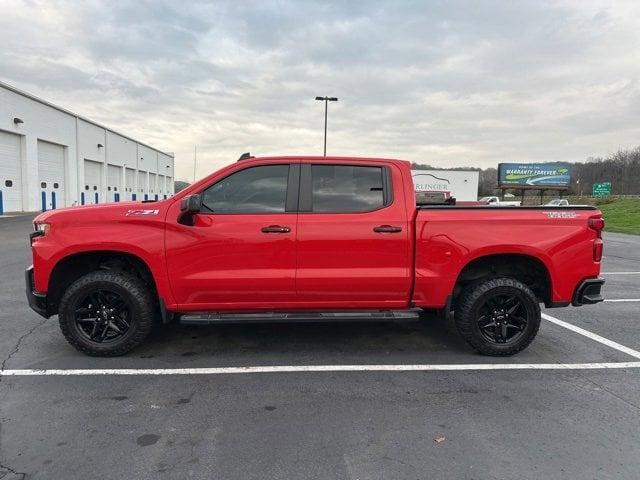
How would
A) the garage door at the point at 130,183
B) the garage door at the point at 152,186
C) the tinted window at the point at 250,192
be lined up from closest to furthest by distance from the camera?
1. the tinted window at the point at 250,192
2. the garage door at the point at 130,183
3. the garage door at the point at 152,186

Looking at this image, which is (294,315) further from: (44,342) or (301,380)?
(44,342)

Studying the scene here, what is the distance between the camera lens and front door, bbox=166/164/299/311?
4.38 m

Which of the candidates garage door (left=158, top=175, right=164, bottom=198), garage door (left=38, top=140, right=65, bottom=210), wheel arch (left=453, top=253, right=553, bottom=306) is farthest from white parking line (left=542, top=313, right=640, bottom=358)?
garage door (left=158, top=175, right=164, bottom=198)

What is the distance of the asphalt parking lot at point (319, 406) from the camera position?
2863 millimetres

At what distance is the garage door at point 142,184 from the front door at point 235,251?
49668 mm

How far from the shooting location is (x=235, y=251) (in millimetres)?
4379

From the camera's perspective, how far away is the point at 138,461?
2.87 metres

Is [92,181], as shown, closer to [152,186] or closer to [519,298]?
[152,186]

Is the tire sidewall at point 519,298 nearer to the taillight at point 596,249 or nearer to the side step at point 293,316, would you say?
the side step at point 293,316

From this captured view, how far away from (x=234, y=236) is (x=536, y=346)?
134 inches

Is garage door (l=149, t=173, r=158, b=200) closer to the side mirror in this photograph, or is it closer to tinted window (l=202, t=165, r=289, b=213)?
tinted window (l=202, t=165, r=289, b=213)

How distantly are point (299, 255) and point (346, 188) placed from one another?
2.70ft

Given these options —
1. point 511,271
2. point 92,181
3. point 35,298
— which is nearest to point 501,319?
point 511,271

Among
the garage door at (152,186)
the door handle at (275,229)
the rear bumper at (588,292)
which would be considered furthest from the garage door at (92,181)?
the rear bumper at (588,292)
